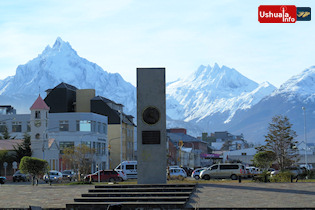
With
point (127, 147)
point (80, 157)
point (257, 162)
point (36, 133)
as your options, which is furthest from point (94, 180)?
point (127, 147)

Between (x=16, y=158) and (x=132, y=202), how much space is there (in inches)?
2408

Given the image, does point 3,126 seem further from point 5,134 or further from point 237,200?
point 237,200

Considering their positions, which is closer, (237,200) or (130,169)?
(237,200)

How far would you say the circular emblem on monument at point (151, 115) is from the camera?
3828 centimetres

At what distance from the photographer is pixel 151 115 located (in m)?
38.3

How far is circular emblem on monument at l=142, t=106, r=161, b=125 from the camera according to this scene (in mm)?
38281

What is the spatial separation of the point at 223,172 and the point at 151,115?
28.6m

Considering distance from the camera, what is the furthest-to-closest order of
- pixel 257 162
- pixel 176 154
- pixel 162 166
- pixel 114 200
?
pixel 176 154 < pixel 257 162 < pixel 162 166 < pixel 114 200

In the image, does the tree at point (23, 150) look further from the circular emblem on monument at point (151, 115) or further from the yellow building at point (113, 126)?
the circular emblem on monument at point (151, 115)

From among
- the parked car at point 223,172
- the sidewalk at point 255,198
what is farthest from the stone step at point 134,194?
the parked car at point 223,172

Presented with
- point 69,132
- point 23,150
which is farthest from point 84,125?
point 23,150

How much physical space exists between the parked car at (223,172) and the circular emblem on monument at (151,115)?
27.7 meters

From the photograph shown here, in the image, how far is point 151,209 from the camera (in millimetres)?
28000

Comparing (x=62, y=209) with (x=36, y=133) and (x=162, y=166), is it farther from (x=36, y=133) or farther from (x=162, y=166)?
(x=36, y=133)
